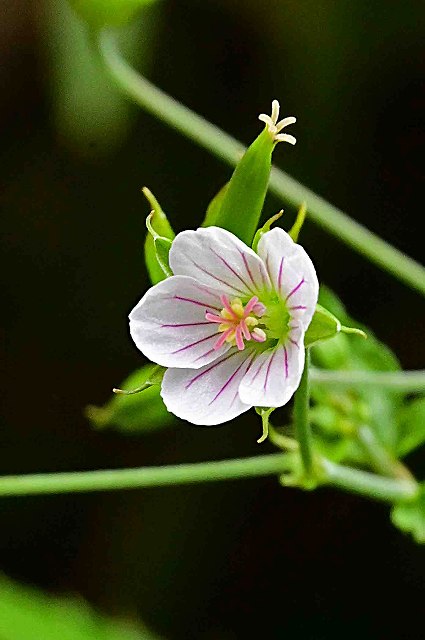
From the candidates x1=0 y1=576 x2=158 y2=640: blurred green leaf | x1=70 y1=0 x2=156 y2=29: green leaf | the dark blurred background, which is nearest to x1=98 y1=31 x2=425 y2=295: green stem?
x1=70 y1=0 x2=156 y2=29: green leaf

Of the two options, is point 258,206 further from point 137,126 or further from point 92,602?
point 92,602

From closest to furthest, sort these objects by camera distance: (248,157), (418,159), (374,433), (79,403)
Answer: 1. (248,157)
2. (374,433)
3. (418,159)
4. (79,403)

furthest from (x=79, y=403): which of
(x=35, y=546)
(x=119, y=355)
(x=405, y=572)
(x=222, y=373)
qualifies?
(x=222, y=373)

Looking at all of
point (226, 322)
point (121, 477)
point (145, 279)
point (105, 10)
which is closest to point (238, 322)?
point (226, 322)

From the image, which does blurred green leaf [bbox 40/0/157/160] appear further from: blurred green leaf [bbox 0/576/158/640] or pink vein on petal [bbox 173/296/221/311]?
pink vein on petal [bbox 173/296/221/311]

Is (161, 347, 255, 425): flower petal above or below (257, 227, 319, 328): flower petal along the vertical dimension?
below

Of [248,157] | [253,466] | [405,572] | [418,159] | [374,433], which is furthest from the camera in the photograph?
[418,159]
